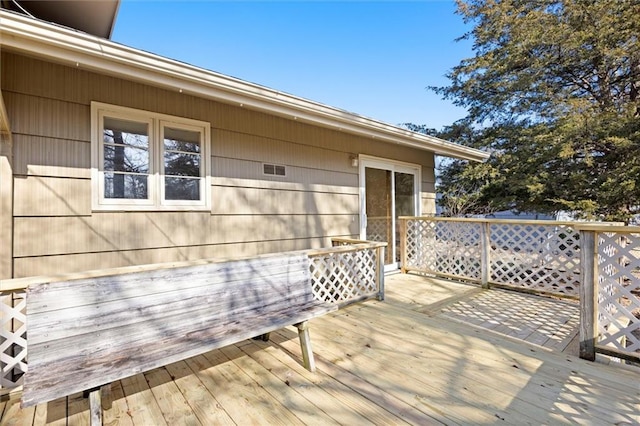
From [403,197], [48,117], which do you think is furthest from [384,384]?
[403,197]

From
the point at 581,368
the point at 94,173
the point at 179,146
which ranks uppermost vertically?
the point at 179,146

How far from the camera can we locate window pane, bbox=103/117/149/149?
2881mm

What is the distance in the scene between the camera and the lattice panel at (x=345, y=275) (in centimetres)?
367

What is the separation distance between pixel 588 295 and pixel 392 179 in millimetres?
3454

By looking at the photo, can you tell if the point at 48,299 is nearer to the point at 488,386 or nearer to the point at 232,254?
the point at 232,254

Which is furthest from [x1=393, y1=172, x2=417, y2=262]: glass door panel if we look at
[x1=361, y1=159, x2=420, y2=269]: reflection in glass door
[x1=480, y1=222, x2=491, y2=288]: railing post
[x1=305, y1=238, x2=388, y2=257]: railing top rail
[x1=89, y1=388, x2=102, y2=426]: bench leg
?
[x1=89, y1=388, x2=102, y2=426]: bench leg

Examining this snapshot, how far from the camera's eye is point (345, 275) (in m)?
3.85

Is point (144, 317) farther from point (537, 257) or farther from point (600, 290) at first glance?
point (537, 257)

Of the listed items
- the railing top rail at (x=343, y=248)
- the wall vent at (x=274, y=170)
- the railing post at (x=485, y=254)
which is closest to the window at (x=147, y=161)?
the wall vent at (x=274, y=170)

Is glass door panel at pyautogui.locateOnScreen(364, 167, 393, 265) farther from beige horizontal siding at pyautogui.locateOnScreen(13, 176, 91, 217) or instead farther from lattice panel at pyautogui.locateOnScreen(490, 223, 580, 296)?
beige horizontal siding at pyautogui.locateOnScreen(13, 176, 91, 217)

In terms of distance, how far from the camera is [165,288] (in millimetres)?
2059

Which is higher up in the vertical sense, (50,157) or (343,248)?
(50,157)

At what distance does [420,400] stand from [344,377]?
1.75 feet

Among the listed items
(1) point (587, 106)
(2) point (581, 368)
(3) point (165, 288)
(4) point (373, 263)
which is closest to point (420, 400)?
(2) point (581, 368)
